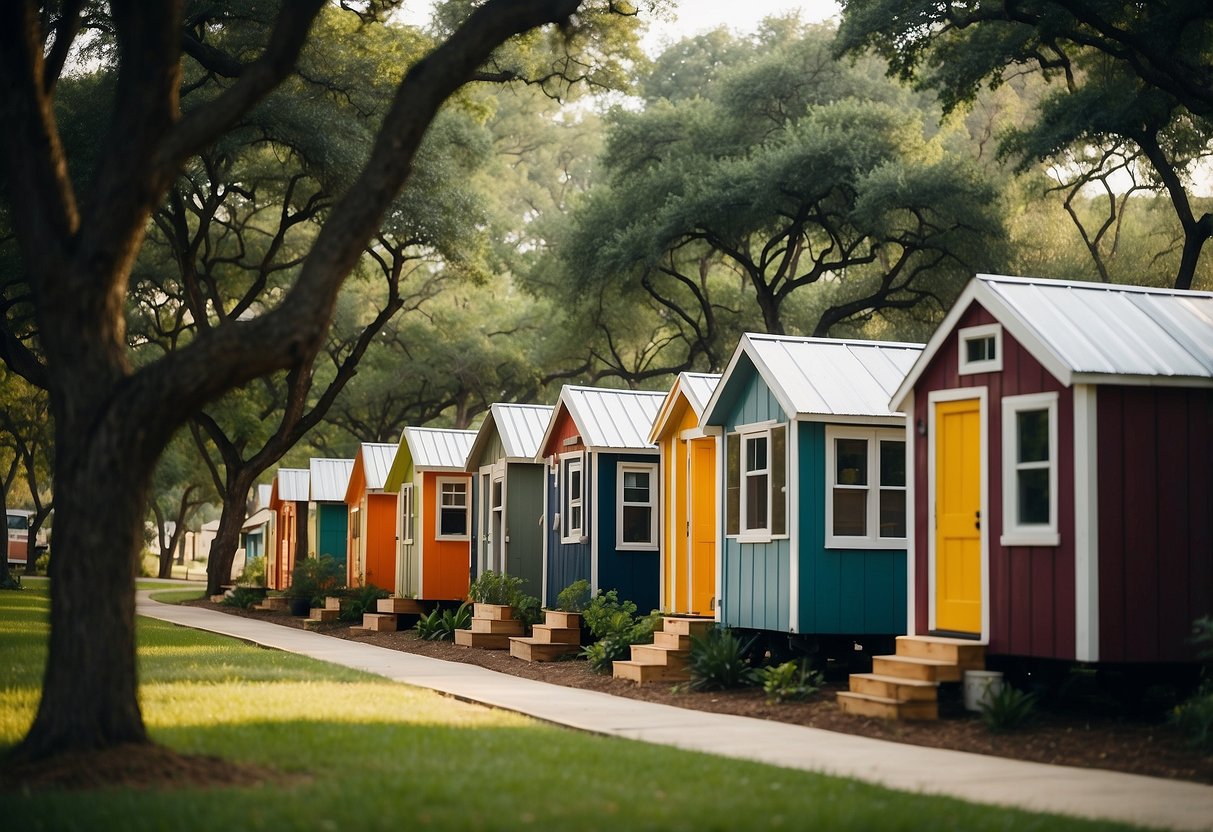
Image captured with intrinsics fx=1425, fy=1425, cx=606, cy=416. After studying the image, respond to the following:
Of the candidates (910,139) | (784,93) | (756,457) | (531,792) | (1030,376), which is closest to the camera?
(531,792)

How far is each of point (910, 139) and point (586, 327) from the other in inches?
460

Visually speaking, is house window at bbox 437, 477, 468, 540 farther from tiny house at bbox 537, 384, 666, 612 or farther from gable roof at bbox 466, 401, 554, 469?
tiny house at bbox 537, 384, 666, 612

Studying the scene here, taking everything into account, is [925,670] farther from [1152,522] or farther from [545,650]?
[545,650]

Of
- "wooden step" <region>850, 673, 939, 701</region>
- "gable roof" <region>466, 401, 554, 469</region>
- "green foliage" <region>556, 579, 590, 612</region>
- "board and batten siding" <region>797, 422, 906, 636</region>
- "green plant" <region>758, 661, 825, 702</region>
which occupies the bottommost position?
"green plant" <region>758, 661, 825, 702</region>

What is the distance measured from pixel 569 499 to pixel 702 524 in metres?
3.86

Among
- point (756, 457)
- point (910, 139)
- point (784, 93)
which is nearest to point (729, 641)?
point (756, 457)

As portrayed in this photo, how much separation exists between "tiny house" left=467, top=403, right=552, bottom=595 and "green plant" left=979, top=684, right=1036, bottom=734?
13.5m

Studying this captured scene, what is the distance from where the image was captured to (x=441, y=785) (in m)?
8.88

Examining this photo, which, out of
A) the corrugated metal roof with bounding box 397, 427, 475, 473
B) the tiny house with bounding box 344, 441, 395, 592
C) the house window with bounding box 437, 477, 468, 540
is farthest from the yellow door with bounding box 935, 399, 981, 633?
the tiny house with bounding box 344, 441, 395, 592

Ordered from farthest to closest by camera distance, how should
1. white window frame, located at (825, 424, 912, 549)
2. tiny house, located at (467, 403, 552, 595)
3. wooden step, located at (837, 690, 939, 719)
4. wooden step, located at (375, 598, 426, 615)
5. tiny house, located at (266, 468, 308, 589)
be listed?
tiny house, located at (266, 468, 308, 589)
wooden step, located at (375, 598, 426, 615)
tiny house, located at (467, 403, 552, 595)
white window frame, located at (825, 424, 912, 549)
wooden step, located at (837, 690, 939, 719)

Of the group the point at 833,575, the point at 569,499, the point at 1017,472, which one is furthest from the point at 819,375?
the point at 569,499

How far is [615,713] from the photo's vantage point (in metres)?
14.1

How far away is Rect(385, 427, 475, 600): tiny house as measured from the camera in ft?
94.5

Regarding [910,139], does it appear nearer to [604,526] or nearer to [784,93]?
[784,93]
